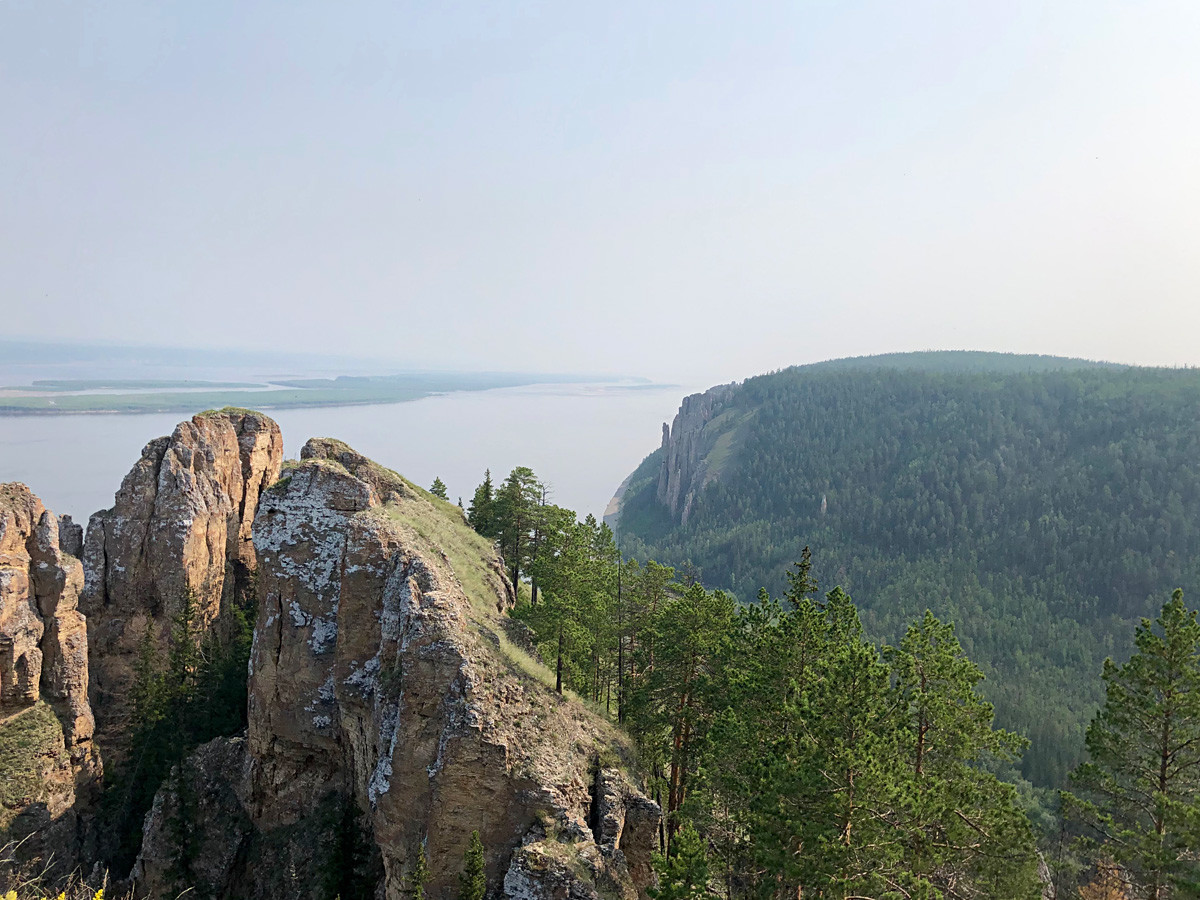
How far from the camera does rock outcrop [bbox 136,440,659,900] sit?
21984 mm

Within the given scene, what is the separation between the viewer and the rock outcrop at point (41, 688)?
32.8 metres

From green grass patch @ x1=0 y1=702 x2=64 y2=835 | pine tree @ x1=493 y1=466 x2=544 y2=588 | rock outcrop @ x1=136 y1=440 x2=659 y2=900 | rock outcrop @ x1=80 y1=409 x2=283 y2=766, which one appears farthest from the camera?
pine tree @ x1=493 y1=466 x2=544 y2=588

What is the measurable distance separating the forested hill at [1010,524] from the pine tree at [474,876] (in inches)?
2988

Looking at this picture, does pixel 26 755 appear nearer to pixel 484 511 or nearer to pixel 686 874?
pixel 484 511

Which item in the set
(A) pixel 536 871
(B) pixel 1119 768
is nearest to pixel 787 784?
(A) pixel 536 871

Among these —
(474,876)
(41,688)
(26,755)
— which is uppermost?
(474,876)

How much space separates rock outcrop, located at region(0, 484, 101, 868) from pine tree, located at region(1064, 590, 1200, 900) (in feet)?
144

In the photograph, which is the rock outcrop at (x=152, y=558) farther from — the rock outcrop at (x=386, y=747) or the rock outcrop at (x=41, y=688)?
the rock outcrop at (x=386, y=747)

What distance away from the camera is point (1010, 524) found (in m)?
141

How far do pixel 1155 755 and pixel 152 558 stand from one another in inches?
1959

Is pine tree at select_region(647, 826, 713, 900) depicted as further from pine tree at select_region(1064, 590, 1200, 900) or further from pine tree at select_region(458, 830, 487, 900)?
pine tree at select_region(1064, 590, 1200, 900)

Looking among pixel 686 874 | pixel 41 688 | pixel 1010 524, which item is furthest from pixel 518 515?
pixel 1010 524

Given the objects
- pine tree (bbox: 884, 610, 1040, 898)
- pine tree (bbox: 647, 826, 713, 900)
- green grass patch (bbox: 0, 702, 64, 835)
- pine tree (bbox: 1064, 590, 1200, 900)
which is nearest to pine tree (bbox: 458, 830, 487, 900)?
pine tree (bbox: 647, 826, 713, 900)

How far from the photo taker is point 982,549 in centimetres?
13600
